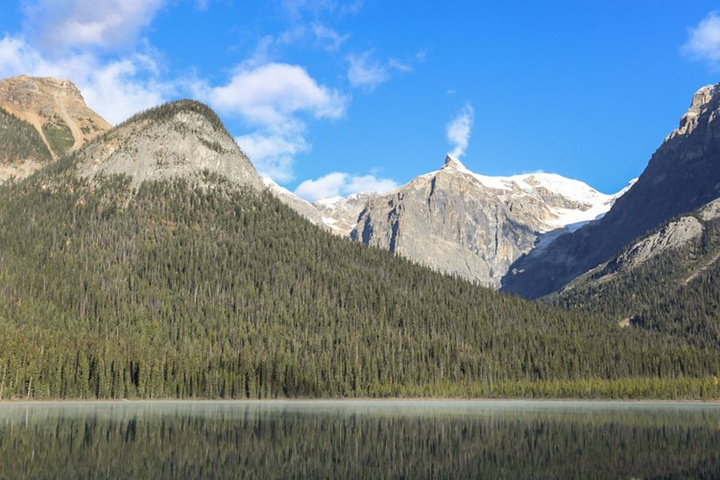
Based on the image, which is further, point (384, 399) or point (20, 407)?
point (384, 399)

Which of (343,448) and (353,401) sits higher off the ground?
(353,401)

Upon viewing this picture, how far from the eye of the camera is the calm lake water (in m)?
54.7

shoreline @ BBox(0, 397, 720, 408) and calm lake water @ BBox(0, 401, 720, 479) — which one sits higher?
shoreline @ BBox(0, 397, 720, 408)

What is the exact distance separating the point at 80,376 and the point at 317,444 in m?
97.5

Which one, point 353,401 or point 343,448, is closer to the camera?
point 343,448

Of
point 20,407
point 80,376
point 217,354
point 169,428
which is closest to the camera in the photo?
point 169,428

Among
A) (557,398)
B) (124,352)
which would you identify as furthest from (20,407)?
(557,398)

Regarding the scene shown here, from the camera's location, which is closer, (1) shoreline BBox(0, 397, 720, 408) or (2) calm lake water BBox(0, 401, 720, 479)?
(2) calm lake water BBox(0, 401, 720, 479)

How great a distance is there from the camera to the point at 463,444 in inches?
2908

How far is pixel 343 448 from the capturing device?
69000 mm

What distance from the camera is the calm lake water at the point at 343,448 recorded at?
54.7 meters

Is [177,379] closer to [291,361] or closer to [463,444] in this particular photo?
[291,361]

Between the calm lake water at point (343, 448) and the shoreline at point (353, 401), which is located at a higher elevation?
the shoreline at point (353, 401)

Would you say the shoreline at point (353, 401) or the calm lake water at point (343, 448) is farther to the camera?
the shoreline at point (353, 401)
